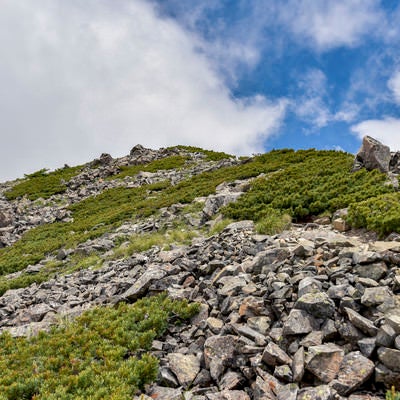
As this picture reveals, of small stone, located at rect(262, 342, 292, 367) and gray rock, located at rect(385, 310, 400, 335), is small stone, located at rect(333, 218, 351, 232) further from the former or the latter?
small stone, located at rect(262, 342, 292, 367)

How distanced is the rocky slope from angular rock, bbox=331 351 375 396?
0.05 feet

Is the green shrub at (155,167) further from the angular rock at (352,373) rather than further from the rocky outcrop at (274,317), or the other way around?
the angular rock at (352,373)

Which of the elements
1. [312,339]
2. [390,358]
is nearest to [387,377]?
[390,358]

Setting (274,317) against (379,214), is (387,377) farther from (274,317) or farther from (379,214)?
(379,214)

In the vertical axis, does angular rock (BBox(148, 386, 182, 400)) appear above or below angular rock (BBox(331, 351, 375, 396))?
below

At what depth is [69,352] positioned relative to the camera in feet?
26.1

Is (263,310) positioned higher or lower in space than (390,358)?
higher

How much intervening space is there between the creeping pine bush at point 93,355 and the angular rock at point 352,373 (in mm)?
3751

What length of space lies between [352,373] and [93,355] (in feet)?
19.1

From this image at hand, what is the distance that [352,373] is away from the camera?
17.2ft

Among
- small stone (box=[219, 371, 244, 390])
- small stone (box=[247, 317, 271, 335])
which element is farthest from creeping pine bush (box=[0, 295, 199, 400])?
small stone (box=[247, 317, 271, 335])

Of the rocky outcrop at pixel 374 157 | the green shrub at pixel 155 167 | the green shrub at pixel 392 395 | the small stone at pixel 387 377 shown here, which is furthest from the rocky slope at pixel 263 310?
the green shrub at pixel 155 167

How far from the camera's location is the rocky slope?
550 cm

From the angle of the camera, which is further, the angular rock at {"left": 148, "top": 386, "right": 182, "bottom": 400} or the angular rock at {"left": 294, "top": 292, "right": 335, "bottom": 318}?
the angular rock at {"left": 294, "top": 292, "right": 335, "bottom": 318}
